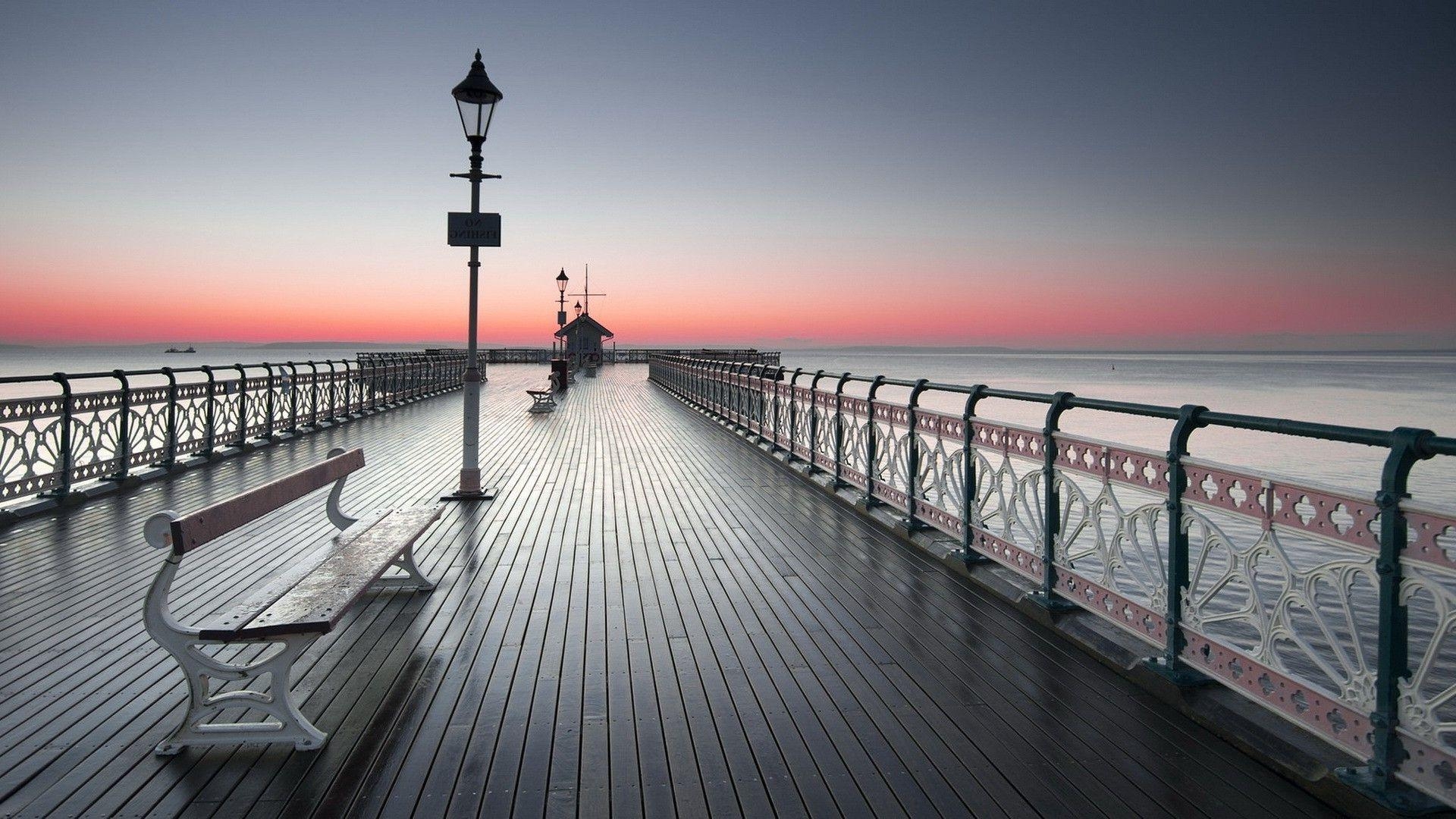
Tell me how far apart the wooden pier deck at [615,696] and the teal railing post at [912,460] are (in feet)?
1.04

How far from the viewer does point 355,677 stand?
12.3ft

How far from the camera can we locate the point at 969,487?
214 inches

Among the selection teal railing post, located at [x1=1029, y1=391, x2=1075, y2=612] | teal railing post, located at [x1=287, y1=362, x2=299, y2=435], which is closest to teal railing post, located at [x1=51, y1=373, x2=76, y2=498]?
teal railing post, located at [x1=287, y1=362, x2=299, y2=435]

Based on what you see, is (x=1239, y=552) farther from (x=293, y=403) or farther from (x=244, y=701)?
(x=293, y=403)

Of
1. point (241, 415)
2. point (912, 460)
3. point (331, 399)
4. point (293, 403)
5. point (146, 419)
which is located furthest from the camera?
point (331, 399)

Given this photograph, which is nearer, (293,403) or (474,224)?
(474,224)

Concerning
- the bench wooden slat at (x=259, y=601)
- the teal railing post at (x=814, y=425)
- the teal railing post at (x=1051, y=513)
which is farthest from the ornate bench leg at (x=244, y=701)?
the teal railing post at (x=814, y=425)

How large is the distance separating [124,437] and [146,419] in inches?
37.9

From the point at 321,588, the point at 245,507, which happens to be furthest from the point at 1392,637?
the point at 245,507

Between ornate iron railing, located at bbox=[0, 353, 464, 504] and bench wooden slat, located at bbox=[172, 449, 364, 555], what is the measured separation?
3740 mm

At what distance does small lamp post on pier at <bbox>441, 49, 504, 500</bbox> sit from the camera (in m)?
8.03

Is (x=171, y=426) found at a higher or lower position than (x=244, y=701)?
higher

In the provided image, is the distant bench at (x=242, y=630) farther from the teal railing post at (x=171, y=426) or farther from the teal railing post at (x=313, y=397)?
the teal railing post at (x=313, y=397)

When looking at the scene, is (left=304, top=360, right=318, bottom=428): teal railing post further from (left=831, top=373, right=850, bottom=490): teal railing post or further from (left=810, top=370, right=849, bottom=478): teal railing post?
(left=831, top=373, right=850, bottom=490): teal railing post
